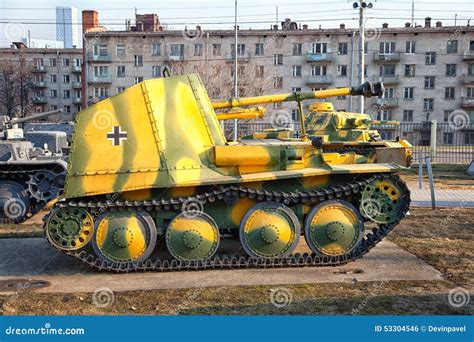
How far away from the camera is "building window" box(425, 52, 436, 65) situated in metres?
53.4

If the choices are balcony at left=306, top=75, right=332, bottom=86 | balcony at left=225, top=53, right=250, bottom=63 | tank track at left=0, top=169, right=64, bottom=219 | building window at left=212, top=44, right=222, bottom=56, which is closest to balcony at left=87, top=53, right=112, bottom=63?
building window at left=212, top=44, right=222, bottom=56

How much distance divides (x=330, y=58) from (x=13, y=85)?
40.8 metres

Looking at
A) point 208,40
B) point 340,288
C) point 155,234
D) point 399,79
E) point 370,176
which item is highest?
point 208,40

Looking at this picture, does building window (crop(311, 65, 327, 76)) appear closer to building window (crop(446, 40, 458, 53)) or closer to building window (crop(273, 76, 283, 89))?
building window (crop(273, 76, 283, 89))

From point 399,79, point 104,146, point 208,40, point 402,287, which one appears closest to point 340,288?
point 402,287

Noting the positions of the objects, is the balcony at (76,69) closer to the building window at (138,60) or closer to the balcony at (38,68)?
the balcony at (38,68)

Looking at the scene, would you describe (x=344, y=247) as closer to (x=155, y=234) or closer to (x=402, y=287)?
(x=402, y=287)

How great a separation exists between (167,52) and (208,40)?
449cm

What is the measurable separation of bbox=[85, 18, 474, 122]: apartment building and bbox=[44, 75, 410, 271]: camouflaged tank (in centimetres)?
4340

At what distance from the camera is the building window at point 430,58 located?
53366 mm

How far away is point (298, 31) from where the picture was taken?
53.0m

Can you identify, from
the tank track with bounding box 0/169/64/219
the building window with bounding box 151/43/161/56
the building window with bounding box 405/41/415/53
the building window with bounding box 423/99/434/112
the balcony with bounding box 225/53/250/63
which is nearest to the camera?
the tank track with bounding box 0/169/64/219

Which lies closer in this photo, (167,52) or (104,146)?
(104,146)

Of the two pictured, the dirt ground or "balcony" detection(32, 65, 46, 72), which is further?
"balcony" detection(32, 65, 46, 72)
